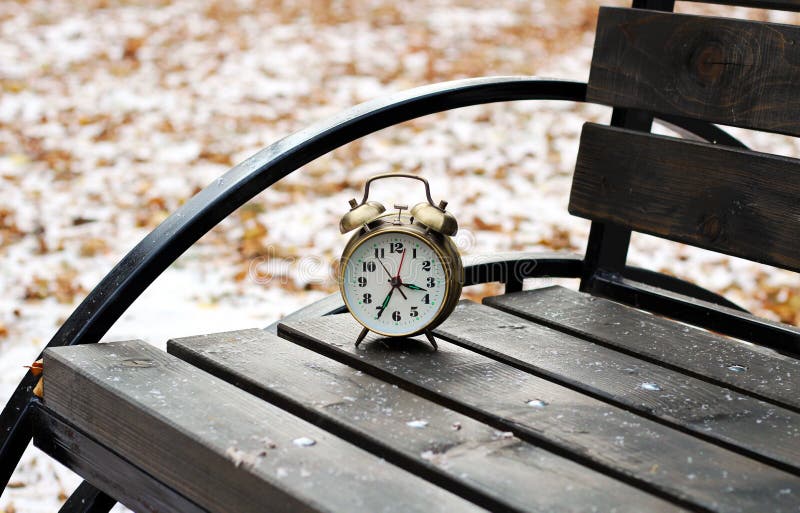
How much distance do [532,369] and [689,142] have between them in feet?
2.08

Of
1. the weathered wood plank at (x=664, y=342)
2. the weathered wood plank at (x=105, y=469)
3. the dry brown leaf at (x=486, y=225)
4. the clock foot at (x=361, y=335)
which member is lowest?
the dry brown leaf at (x=486, y=225)

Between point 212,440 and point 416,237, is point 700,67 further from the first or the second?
point 212,440

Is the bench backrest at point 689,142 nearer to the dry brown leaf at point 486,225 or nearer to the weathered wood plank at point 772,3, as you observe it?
the weathered wood plank at point 772,3

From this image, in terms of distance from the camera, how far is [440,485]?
104 cm

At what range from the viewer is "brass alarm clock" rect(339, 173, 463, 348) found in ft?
4.52

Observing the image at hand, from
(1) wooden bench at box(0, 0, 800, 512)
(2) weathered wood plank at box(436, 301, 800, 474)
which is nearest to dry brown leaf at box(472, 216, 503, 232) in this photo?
(1) wooden bench at box(0, 0, 800, 512)

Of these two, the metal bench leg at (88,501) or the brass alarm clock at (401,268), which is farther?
the metal bench leg at (88,501)

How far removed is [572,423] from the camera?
3.90ft

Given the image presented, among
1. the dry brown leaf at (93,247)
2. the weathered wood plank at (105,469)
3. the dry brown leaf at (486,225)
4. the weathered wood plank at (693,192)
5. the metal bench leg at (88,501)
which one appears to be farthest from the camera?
the dry brown leaf at (486,225)

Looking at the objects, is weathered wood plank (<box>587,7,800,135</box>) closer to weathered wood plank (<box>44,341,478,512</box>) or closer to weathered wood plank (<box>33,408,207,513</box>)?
weathered wood plank (<box>44,341,478,512</box>)

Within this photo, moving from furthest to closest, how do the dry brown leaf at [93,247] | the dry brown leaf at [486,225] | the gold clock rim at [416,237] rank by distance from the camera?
the dry brown leaf at [486,225], the dry brown leaf at [93,247], the gold clock rim at [416,237]

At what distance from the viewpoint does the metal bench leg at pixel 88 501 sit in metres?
1.51

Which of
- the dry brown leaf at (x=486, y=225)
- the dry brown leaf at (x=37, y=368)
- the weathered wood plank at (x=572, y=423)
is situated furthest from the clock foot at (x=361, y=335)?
the dry brown leaf at (x=486, y=225)

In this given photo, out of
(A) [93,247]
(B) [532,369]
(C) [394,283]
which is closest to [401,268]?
(C) [394,283]
